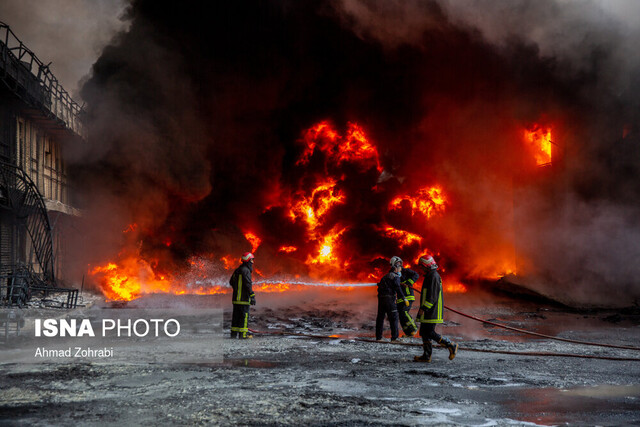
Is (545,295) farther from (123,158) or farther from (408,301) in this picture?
(123,158)

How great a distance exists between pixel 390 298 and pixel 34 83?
16.0 meters

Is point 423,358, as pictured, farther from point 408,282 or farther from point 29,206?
point 29,206

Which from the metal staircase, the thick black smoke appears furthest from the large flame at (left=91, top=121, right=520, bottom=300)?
the metal staircase

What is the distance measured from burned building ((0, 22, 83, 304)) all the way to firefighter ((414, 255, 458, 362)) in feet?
37.2

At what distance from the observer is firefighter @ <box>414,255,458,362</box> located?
819 cm

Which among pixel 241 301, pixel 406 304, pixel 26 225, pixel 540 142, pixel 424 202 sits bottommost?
pixel 241 301

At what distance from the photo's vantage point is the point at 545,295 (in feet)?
60.4

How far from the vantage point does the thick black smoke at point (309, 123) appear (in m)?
23.9

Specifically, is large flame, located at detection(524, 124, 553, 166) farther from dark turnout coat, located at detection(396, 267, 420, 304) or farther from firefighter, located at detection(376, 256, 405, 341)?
firefighter, located at detection(376, 256, 405, 341)

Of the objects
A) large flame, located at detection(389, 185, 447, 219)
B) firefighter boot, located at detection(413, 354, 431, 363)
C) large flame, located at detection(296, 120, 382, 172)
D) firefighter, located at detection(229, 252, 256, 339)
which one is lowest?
firefighter boot, located at detection(413, 354, 431, 363)

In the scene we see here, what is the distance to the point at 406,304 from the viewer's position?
10742 millimetres

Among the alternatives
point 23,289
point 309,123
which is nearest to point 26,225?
point 23,289

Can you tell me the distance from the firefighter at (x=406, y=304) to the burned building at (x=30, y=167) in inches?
405

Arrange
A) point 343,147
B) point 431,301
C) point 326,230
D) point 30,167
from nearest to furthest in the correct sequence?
point 431,301 < point 30,167 < point 326,230 < point 343,147
